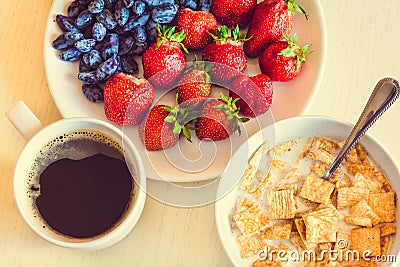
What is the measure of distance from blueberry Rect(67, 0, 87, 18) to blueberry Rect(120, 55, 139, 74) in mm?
131

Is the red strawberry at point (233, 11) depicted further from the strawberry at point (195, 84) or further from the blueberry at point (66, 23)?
the blueberry at point (66, 23)

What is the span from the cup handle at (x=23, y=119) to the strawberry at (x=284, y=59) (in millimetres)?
446

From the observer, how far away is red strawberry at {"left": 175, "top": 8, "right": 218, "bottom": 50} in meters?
1.21

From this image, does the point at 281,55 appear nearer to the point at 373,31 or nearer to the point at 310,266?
the point at 373,31

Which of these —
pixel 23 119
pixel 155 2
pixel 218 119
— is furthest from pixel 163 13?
pixel 23 119

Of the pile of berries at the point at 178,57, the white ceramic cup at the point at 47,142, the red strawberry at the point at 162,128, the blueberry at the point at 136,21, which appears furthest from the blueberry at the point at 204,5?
the white ceramic cup at the point at 47,142

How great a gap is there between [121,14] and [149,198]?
358 mm

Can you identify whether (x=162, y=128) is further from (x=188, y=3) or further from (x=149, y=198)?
(x=188, y=3)

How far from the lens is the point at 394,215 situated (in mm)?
1120

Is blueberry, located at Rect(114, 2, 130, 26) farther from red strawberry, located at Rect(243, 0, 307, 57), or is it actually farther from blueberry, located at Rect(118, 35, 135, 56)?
red strawberry, located at Rect(243, 0, 307, 57)

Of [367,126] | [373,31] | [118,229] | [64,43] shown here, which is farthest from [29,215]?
[373,31]

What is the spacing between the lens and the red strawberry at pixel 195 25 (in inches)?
47.7

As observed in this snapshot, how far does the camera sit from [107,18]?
1215mm

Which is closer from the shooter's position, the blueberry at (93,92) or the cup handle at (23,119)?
the cup handle at (23,119)
